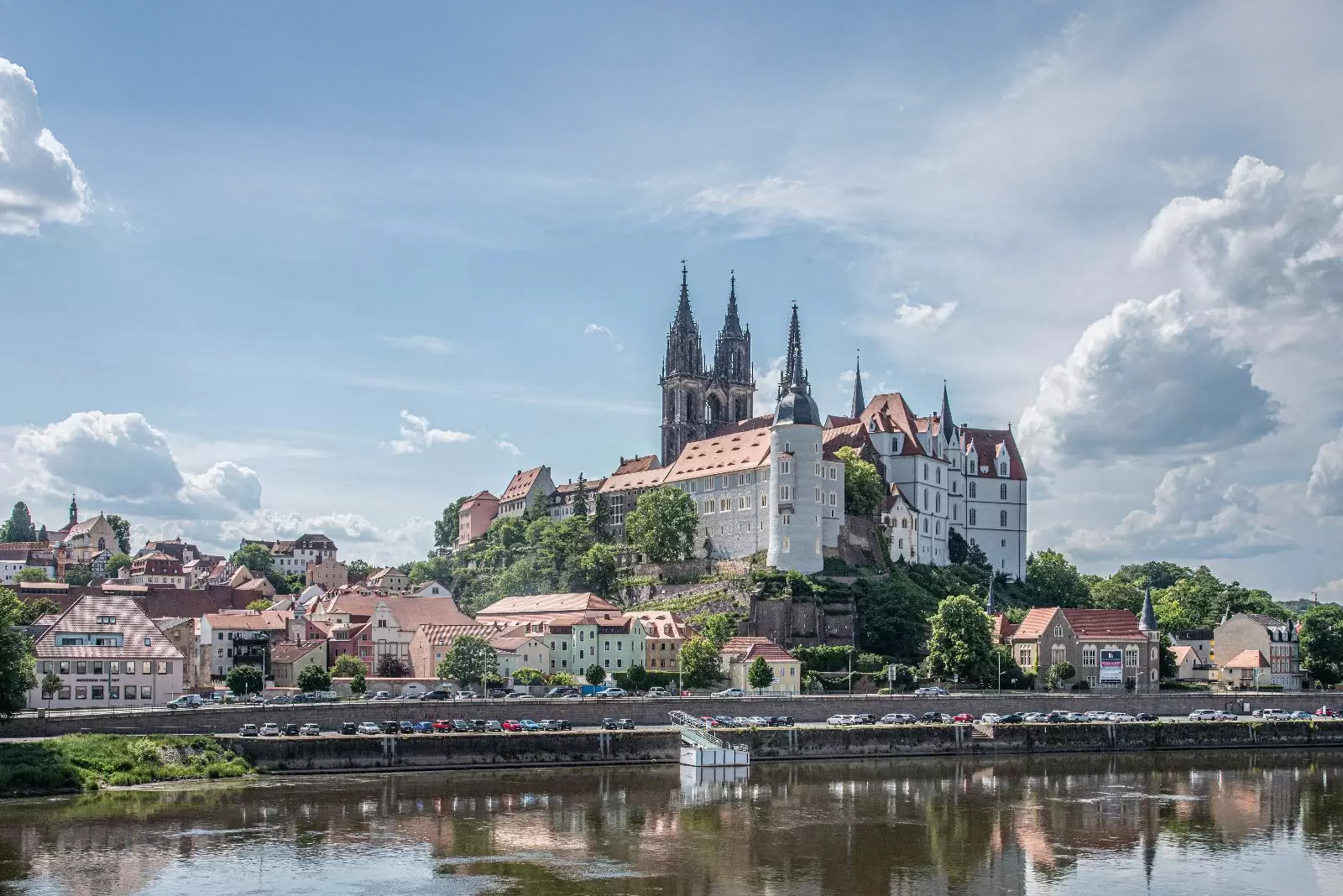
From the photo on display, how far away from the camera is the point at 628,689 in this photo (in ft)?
318

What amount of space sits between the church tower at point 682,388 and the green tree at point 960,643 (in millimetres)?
57817

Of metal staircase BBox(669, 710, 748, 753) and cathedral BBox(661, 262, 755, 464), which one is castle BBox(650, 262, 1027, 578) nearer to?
cathedral BBox(661, 262, 755, 464)

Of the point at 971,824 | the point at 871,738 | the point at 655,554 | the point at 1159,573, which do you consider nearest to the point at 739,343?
the point at 655,554

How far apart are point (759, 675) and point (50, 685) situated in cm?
3999

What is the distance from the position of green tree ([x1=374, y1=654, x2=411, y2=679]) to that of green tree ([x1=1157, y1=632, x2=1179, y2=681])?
50594mm

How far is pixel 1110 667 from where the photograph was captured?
10525 centimetres

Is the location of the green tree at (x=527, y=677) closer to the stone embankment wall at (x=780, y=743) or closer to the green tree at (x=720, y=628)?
the green tree at (x=720, y=628)

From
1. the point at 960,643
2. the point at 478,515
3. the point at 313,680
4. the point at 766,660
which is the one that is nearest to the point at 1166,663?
the point at 960,643

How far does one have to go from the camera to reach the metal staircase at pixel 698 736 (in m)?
72.3

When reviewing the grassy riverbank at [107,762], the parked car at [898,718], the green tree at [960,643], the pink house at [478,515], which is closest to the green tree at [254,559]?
the pink house at [478,515]

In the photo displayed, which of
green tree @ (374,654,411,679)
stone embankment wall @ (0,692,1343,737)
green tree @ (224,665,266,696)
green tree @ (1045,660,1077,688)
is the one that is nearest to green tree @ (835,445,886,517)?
green tree @ (1045,660,1077,688)

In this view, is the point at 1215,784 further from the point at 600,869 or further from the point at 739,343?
the point at 739,343

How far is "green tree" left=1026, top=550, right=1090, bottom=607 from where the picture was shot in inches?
5182

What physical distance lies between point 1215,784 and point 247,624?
204 feet
